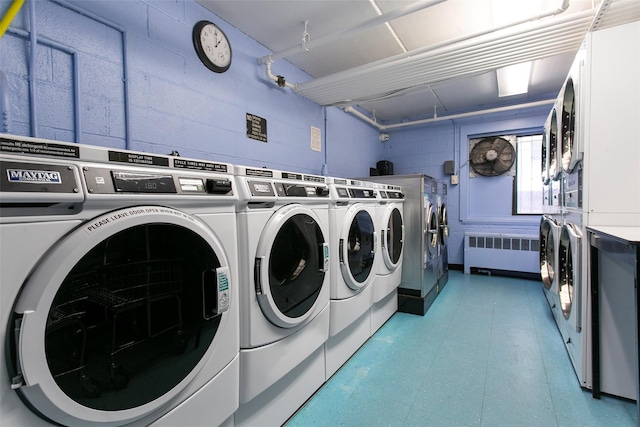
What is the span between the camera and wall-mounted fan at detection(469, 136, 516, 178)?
4562 mm

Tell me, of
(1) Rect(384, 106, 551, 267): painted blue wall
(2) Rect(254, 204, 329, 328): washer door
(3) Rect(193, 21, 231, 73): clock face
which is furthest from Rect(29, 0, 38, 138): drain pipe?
(1) Rect(384, 106, 551, 267): painted blue wall

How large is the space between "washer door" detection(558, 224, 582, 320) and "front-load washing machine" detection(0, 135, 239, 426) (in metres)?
2.09

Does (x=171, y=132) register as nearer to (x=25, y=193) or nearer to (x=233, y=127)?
(x=233, y=127)

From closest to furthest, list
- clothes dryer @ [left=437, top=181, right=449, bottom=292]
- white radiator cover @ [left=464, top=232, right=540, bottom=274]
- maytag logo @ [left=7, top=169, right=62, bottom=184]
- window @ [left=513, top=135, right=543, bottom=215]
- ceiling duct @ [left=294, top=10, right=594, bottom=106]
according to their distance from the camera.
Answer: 1. maytag logo @ [left=7, top=169, right=62, bottom=184]
2. ceiling duct @ [left=294, top=10, right=594, bottom=106]
3. clothes dryer @ [left=437, top=181, right=449, bottom=292]
4. white radiator cover @ [left=464, top=232, right=540, bottom=274]
5. window @ [left=513, top=135, right=543, bottom=215]

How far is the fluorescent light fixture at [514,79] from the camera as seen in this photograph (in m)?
3.31

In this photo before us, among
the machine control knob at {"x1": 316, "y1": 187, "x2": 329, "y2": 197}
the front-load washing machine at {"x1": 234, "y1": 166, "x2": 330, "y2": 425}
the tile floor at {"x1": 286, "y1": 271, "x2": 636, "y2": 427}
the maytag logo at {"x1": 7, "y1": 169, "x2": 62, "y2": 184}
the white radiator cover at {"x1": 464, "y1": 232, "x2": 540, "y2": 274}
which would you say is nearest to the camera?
the maytag logo at {"x1": 7, "y1": 169, "x2": 62, "y2": 184}

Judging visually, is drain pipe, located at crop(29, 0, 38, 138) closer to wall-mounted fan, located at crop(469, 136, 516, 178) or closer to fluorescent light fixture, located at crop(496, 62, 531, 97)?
fluorescent light fixture, located at crop(496, 62, 531, 97)

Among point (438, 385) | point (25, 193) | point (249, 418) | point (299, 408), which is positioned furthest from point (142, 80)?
point (438, 385)

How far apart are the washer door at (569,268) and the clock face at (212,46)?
2.80 m

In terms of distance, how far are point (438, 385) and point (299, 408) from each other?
912mm

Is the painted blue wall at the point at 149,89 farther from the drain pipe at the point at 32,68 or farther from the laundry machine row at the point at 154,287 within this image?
the laundry machine row at the point at 154,287

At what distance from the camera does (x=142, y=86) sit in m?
1.82

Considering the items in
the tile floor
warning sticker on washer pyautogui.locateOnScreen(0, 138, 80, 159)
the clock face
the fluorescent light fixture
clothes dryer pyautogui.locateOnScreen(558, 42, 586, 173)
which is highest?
the fluorescent light fixture

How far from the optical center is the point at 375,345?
7.89ft
